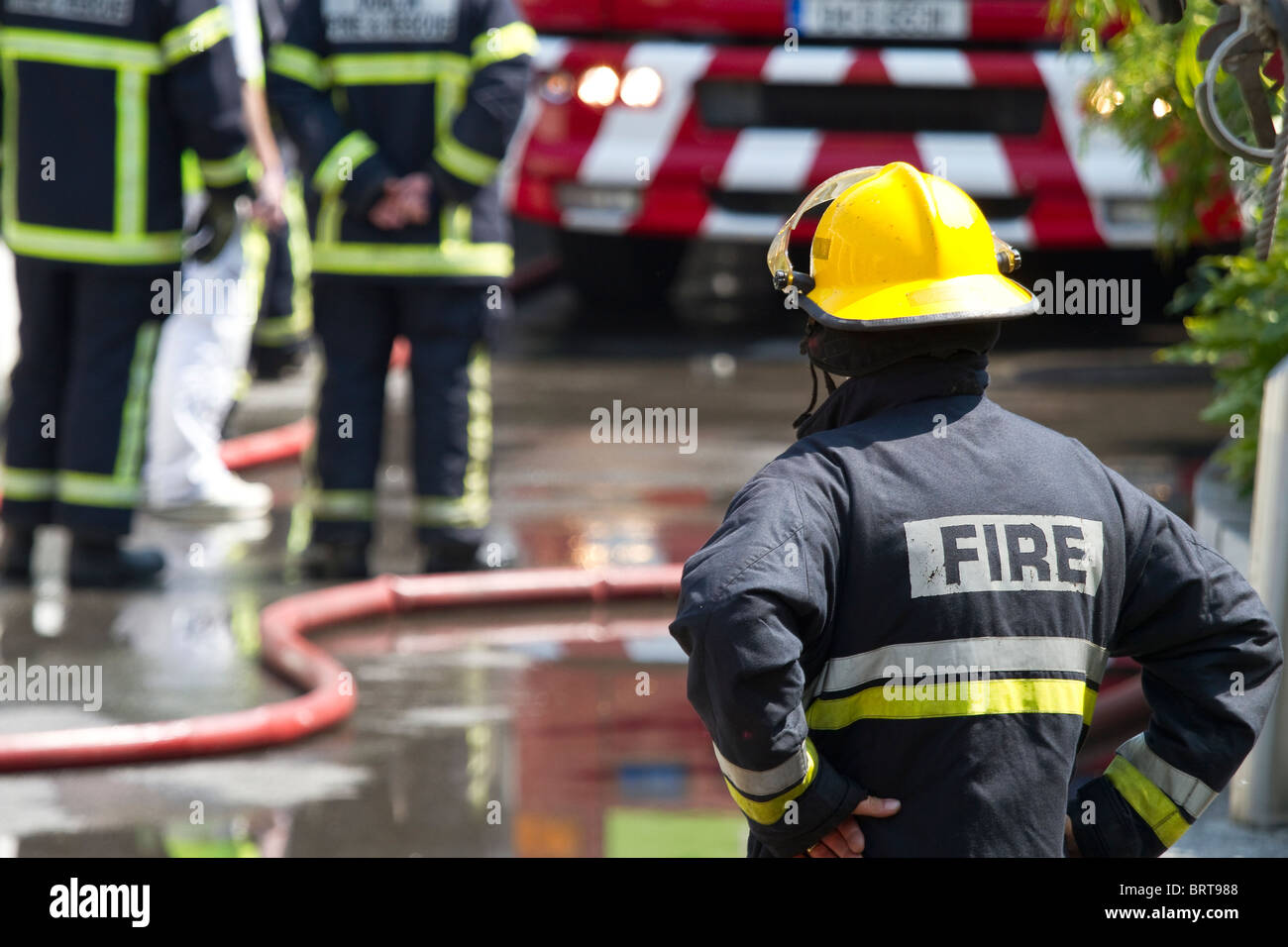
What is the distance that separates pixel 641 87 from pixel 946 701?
725 cm

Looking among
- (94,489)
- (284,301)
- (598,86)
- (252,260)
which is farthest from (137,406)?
(598,86)

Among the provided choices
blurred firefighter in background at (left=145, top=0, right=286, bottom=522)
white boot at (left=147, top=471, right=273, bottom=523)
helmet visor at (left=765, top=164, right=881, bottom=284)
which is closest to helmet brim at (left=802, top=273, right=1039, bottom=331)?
helmet visor at (left=765, top=164, right=881, bottom=284)

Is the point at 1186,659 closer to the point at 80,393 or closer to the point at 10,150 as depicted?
the point at 80,393

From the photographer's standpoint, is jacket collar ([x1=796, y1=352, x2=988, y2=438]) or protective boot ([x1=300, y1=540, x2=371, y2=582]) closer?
jacket collar ([x1=796, y1=352, x2=988, y2=438])

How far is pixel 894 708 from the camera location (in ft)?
7.47

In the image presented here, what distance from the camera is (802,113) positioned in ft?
30.7

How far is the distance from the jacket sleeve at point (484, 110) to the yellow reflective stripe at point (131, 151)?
2.66 ft

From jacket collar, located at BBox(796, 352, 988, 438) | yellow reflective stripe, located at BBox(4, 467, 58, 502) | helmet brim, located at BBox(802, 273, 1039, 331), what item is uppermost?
helmet brim, located at BBox(802, 273, 1039, 331)

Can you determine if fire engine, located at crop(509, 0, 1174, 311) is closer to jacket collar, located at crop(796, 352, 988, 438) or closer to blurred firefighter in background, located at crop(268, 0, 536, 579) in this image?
blurred firefighter in background, located at crop(268, 0, 536, 579)

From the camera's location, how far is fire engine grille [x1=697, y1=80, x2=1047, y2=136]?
9.18m

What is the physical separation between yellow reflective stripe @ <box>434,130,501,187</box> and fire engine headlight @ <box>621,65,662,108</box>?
3.45m
